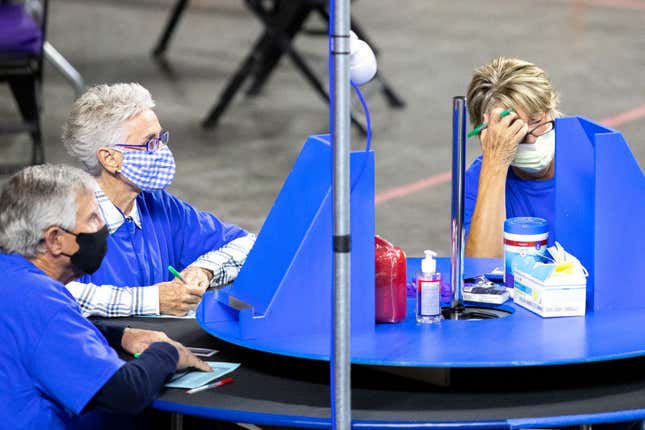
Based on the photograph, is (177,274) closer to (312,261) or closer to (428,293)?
(312,261)

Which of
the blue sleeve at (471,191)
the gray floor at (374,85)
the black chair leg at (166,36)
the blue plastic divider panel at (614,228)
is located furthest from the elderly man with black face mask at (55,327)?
the black chair leg at (166,36)

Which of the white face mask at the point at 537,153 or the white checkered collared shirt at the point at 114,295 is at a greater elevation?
the white face mask at the point at 537,153

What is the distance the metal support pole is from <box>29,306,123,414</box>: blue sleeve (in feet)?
1.67

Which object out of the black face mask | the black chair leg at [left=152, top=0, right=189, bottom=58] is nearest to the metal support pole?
the black face mask

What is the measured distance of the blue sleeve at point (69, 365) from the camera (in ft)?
8.55

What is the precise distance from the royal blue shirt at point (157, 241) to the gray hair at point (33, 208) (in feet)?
2.03

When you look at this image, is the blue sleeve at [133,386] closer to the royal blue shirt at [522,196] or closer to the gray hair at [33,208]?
the gray hair at [33,208]

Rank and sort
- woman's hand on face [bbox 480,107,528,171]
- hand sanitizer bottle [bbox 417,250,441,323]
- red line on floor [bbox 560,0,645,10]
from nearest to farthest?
hand sanitizer bottle [bbox 417,250,441,323] < woman's hand on face [bbox 480,107,528,171] < red line on floor [bbox 560,0,645,10]

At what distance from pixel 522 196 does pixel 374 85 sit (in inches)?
218

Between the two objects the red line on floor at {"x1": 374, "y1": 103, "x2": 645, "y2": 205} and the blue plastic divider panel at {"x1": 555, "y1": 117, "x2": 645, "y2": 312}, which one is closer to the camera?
the blue plastic divider panel at {"x1": 555, "y1": 117, "x2": 645, "y2": 312}

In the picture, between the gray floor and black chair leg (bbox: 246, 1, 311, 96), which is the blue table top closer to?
the gray floor

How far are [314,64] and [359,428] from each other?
7328mm

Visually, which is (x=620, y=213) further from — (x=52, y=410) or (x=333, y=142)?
(x=52, y=410)

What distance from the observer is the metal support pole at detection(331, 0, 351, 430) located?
7.73ft
